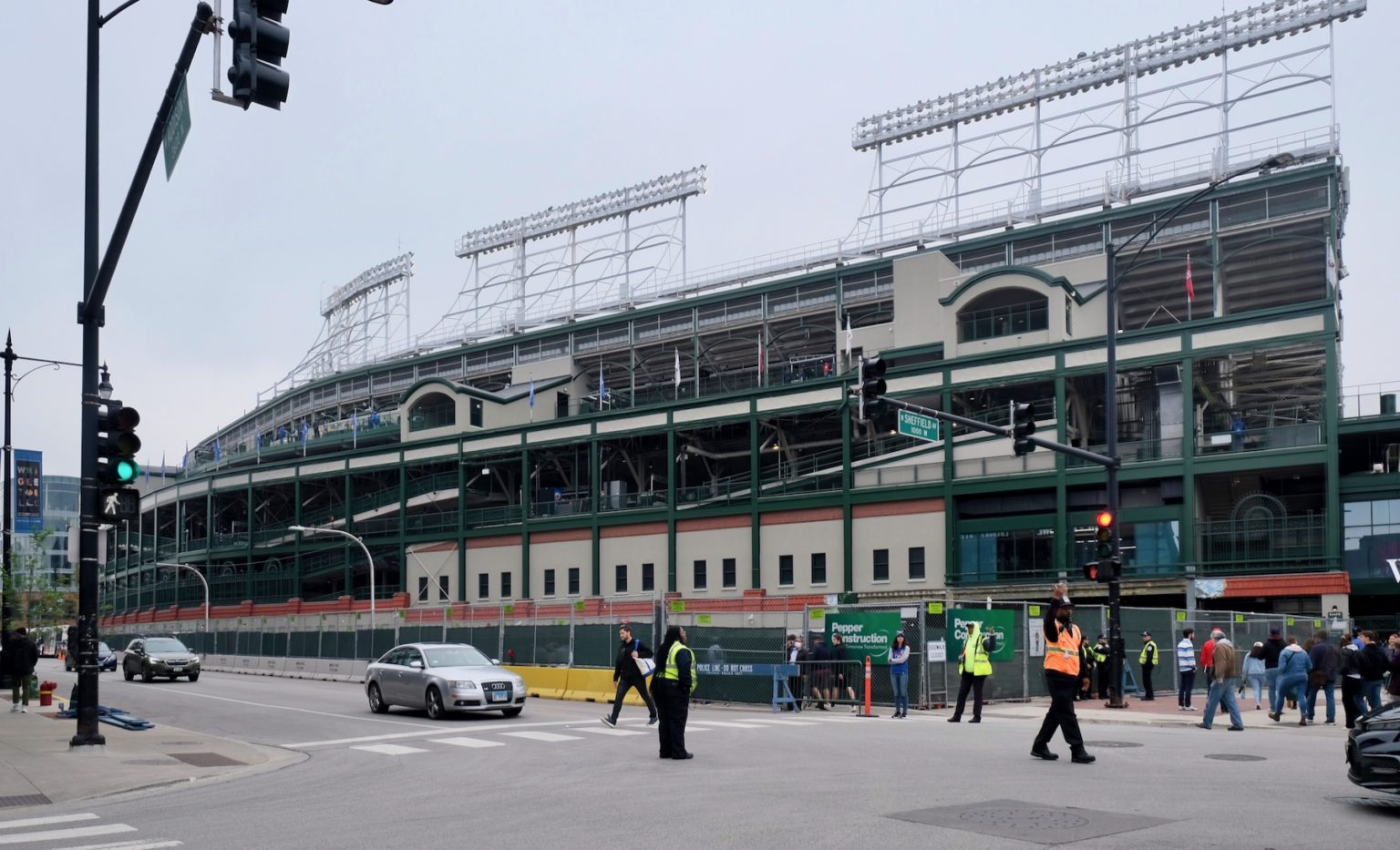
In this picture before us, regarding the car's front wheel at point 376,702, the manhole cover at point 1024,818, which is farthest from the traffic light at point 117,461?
the manhole cover at point 1024,818

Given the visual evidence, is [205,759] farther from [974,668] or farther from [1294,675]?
[1294,675]

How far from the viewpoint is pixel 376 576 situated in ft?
258

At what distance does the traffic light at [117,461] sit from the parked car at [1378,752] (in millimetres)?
14452

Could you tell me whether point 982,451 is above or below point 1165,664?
above

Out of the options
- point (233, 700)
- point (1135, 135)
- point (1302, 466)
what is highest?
point (1135, 135)

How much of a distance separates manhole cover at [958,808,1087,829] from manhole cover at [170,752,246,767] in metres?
10.7

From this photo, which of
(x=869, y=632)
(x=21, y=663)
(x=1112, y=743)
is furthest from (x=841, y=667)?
(x=21, y=663)

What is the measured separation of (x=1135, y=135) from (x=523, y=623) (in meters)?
38.6

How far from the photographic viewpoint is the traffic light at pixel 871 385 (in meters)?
24.2

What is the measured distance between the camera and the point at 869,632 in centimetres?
2864

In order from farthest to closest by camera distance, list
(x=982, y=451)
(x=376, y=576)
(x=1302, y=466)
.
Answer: (x=376, y=576), (x=982, y=451), (x=1302, y=466)

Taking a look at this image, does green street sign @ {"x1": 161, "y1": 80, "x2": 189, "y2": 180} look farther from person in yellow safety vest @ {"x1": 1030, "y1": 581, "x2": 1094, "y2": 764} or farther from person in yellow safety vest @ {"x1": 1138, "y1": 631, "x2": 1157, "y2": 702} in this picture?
person in yellow safety vest @ {"x1": 1138, "y1": 631, "x2": 1157, "y2": 702}

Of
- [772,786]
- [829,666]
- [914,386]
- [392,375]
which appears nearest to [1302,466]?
[914,386]

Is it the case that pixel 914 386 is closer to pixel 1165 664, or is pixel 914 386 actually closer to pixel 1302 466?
pixel 1302 466
